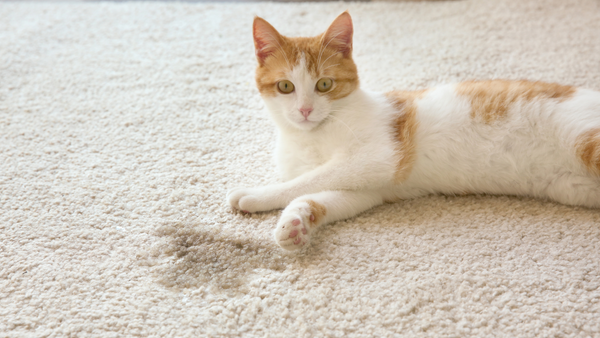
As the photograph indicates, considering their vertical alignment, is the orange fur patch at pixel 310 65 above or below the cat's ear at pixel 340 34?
below

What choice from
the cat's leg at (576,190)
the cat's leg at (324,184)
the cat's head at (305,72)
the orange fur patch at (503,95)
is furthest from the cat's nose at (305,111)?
the cat's leg at (576,190)

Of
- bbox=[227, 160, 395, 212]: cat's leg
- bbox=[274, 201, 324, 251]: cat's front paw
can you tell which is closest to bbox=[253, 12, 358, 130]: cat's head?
bbox=[227, 160, 395, 212]: cat's leg

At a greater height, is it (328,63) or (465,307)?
(328,63)

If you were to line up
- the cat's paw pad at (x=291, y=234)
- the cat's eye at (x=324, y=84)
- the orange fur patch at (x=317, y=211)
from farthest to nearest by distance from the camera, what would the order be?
the cat's eye at (x=324, y=84)
the orange fur patch at (x=317, y=211)
the cat's paw pad at (x=291, y=234)

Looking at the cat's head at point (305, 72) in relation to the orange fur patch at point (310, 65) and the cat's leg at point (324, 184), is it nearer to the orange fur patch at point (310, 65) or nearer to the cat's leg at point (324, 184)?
the orange fur patch at point (310, 65)

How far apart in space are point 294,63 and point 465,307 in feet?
2.67

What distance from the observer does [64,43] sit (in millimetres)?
2494

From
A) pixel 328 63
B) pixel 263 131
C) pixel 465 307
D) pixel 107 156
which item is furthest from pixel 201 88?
pixel 465 307

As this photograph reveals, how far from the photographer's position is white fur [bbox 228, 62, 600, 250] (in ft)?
4.44

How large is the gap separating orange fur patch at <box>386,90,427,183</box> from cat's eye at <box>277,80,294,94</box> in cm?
36

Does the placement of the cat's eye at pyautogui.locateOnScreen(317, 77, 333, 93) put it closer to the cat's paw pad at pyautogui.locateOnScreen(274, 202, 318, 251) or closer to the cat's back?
the cat's back

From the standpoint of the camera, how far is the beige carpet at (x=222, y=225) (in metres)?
1.05

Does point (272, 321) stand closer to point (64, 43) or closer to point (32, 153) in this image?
point (32, 153)

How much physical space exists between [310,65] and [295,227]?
497mm
